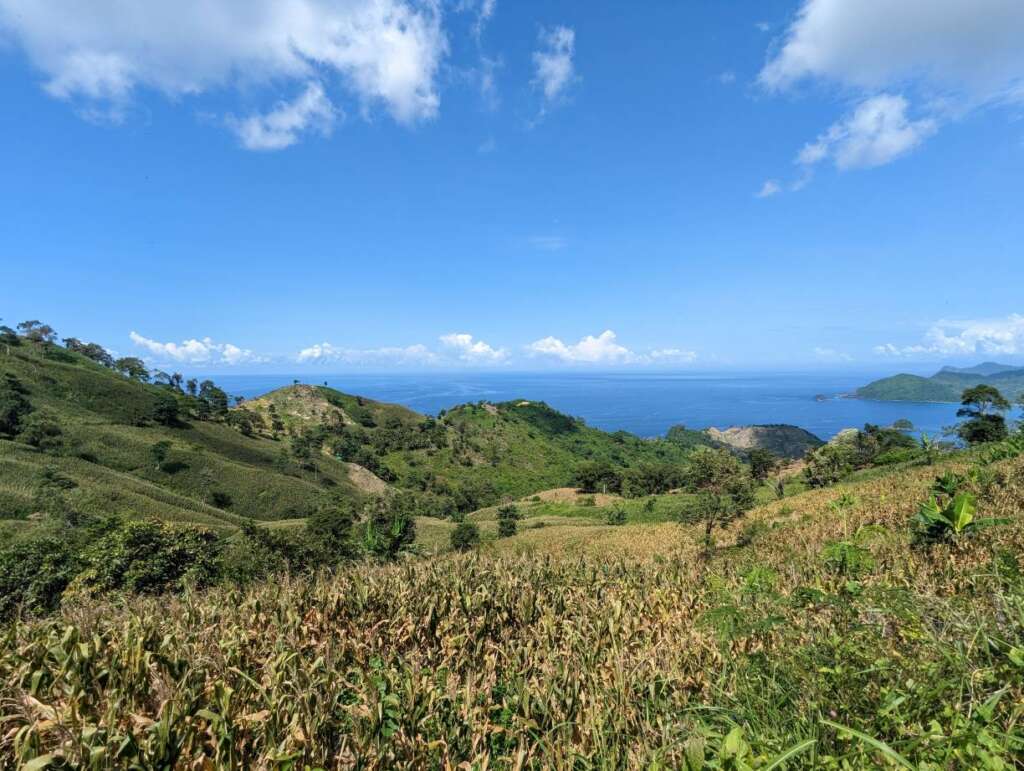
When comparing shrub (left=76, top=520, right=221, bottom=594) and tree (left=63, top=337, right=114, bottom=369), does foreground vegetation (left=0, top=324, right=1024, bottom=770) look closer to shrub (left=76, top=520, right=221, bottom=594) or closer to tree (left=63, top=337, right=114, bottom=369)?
shrub (left=76, top=520, right=221, bottom=594)

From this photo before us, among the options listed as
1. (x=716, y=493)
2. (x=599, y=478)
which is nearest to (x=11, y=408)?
(x=599, y=478)

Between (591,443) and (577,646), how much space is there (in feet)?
522

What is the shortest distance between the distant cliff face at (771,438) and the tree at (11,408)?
192 metres

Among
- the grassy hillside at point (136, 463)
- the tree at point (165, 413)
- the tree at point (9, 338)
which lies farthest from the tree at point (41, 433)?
the tree at point (9, 338)

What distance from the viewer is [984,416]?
2269 inches

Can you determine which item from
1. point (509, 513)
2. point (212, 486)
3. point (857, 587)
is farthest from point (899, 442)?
point (212, 486)

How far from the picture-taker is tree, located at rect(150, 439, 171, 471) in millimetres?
76375

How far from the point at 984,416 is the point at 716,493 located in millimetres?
50485

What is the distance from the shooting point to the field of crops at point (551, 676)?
2502 millimetres

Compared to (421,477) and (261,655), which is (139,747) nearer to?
(261,655)

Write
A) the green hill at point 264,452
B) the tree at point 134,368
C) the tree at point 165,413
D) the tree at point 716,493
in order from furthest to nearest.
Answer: the tree at point 134,368
the tree at point 165,413
the green hill at point 264,452
the tree at point 716,493

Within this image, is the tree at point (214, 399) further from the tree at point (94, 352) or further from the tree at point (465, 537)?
the tree at point (465, 537)

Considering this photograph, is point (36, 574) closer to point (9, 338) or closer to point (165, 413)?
point (165, 413)

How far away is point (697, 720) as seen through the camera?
3.01 metres
